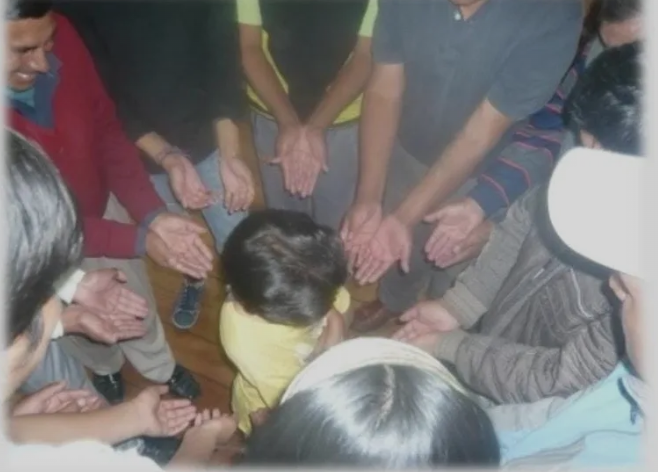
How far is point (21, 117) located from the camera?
1.19m

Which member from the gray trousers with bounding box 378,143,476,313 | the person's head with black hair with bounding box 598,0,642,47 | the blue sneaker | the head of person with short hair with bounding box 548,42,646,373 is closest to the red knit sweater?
the gray trousers with bounding box 378,143,476,313

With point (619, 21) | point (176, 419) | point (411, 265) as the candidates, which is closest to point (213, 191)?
point (411, 265)

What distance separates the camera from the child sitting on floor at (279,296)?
119 centimetres

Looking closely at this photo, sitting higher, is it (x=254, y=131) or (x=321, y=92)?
(x=321, y=92)

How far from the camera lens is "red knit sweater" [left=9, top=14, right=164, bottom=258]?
1.25m

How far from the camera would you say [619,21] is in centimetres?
133

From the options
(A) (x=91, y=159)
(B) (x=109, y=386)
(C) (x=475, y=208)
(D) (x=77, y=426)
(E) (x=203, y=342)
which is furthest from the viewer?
(E) (x=203, y=342)

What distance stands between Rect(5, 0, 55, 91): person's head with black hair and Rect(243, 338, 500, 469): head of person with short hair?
0.69 metres

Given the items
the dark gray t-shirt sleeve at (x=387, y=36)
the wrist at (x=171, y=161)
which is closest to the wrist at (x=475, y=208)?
the dark gray t-shirt sleeve at (x=387, y=36)

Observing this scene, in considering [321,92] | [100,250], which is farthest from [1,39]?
[321,92]

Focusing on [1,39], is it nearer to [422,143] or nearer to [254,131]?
[254,131]

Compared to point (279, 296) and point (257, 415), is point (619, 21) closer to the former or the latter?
point (279, 296)

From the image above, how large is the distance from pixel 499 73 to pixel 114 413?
0.84 metres

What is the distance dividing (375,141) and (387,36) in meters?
0.20
